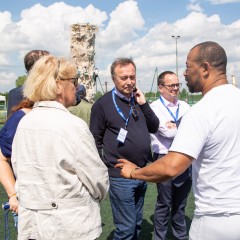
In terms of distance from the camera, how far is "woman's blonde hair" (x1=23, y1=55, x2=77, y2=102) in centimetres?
232

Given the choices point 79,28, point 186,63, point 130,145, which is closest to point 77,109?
point 130,145

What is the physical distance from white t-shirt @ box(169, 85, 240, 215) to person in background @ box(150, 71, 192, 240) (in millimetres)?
2063

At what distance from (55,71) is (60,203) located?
0.79m

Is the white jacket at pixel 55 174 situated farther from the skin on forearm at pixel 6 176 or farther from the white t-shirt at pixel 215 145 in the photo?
the white t-shirt at pixel 215 145

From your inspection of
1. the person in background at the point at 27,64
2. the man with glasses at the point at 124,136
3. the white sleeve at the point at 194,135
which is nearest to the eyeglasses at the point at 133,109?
the man with glasses at the point at 124,136

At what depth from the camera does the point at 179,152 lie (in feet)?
7.41

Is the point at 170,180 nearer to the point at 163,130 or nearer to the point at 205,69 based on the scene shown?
the point at 163,130

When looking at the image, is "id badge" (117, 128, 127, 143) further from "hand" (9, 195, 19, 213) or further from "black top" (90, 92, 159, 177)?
"hand" (9, 195, 19, 213)

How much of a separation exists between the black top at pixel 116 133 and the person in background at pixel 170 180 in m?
0.65

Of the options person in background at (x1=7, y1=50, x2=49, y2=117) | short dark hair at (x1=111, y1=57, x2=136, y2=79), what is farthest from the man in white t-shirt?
short dark hair at (x1=111, y1=57, x2=136, y2=79)

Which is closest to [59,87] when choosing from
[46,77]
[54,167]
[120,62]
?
[46,77]

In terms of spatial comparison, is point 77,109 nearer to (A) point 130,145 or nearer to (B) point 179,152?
(A) point 130,145

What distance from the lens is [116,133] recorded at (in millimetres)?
3734

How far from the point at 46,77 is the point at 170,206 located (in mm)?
2830
